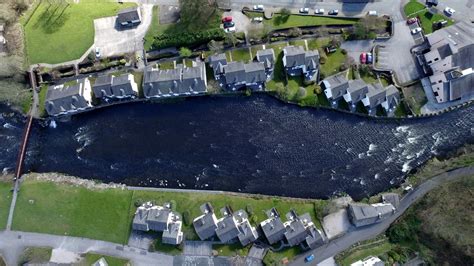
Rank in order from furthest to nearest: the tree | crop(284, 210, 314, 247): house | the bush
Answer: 1. the bush
2. the tree
3. crop(284, 210, 314, 247): house

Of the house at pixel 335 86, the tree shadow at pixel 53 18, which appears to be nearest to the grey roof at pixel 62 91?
the tree shadow at pixel 53 18

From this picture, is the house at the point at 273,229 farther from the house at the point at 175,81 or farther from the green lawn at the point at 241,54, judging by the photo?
the green lawn at the point at 241,54

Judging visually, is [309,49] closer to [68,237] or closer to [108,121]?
[108,121]

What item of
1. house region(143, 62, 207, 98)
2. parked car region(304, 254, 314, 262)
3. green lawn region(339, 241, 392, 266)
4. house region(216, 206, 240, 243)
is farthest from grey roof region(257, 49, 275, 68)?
green lawn region(339, 241, 392, 266)

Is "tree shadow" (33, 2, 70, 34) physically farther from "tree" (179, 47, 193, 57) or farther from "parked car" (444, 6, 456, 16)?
"parked car" (444, 6, 456, 16)

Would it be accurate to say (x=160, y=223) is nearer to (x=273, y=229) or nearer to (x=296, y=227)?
(x=273, y=229)

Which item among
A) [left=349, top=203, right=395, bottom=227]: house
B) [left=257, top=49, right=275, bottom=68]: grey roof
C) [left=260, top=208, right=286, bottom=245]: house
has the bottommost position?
[left=260, top=208, right=286, bottom=245]: house
